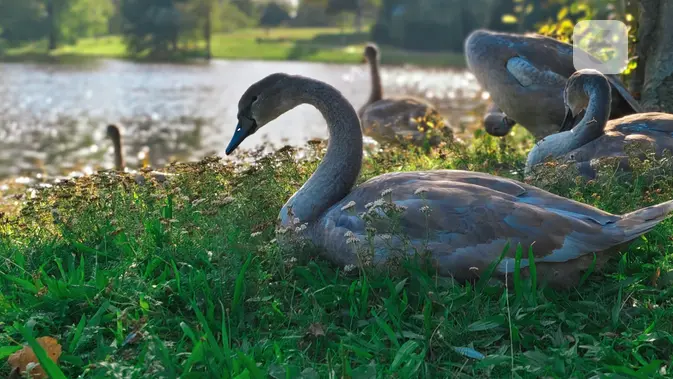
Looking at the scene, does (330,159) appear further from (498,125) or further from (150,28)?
(150,28)

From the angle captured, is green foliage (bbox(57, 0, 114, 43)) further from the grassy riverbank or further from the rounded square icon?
the rounded square icon

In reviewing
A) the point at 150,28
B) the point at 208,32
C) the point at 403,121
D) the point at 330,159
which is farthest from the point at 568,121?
the point at 208,32

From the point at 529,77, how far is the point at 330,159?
345cm

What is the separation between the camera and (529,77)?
24.1ft

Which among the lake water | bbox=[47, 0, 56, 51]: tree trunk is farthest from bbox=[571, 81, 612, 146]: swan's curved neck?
bbox=[47, 0, 56, 51]: tree trunk

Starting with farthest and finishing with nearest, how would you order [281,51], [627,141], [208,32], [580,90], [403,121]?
[208,32]
[281,51]
[403,121]
[580,90]
[627,141]

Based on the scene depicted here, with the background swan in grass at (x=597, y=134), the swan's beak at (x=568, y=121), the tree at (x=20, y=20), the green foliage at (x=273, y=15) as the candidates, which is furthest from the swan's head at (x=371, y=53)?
the green foliage at (x=273, y=15)

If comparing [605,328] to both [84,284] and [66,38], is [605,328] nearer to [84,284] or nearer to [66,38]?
[84,284]

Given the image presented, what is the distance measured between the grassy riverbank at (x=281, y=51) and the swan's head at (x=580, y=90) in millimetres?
57928

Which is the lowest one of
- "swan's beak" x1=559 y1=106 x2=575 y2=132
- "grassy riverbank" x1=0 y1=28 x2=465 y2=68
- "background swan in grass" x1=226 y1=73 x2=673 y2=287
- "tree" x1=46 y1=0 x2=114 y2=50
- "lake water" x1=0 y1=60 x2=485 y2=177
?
"grassy riverbank" x1=0 y1=28 x2=465 y2=68

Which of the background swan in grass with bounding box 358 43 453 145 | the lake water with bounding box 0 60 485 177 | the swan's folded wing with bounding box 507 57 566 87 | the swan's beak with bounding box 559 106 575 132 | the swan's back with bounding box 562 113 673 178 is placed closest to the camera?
the swan's back with bounding box 562 113 673 178

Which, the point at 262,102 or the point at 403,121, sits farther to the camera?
the point at 403,121

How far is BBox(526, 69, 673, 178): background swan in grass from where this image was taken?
18.2 feet

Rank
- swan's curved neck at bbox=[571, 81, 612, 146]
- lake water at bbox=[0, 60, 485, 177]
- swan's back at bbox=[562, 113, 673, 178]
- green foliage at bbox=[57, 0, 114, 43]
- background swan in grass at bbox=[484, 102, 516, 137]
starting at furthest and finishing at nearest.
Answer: green foliage at bbox=[57, 0, 114, 43] < lake water at bbox=[0, 60, 485, 177] < background swan in grass at bbox=[484, 102, 516, 137] < swan's curved neck at bbox=[571, 81, 612, 146] < swan's back at bbox=[562, 113, 673, 178]
